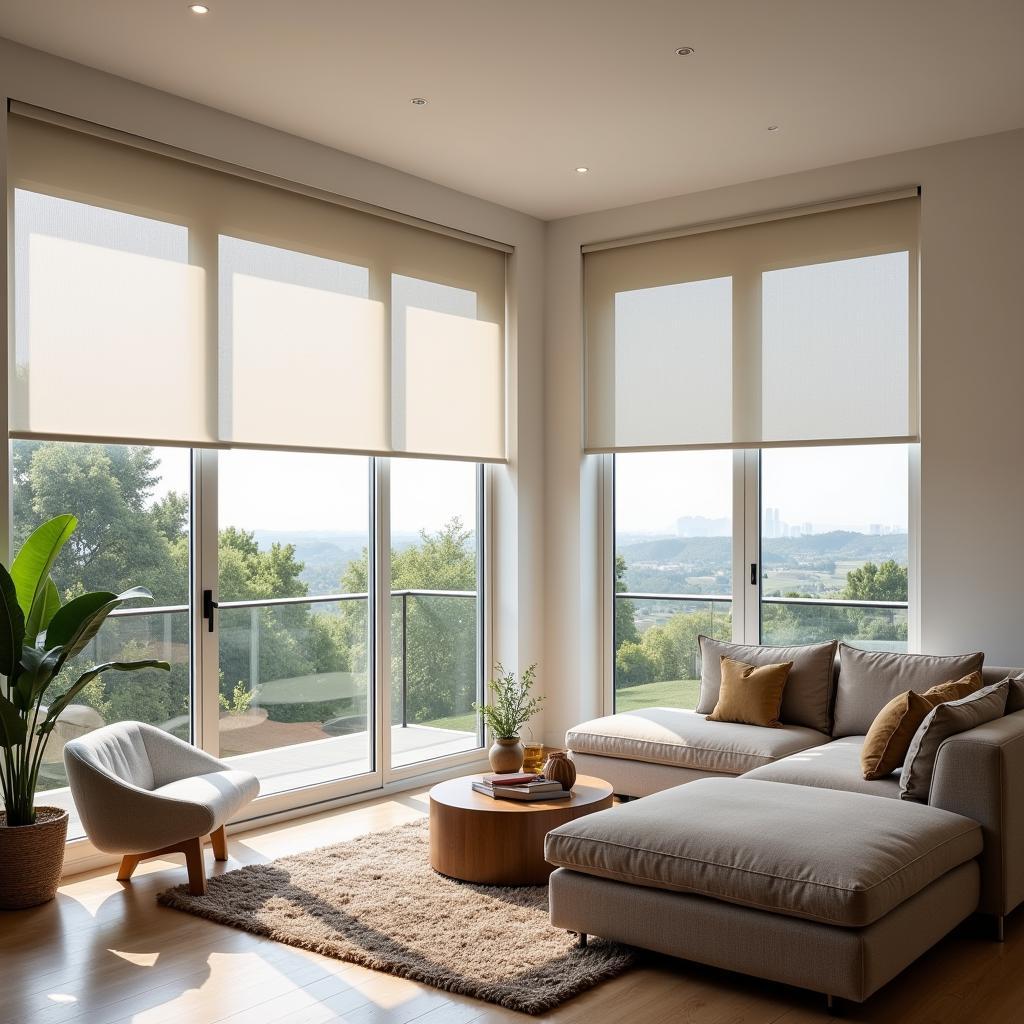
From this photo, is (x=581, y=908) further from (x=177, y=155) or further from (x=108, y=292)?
(x=177, y=155)

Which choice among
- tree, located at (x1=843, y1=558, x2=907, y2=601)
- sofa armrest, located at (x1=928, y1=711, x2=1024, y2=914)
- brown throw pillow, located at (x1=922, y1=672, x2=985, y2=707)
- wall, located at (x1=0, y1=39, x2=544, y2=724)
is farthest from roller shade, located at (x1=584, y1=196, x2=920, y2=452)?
sofa armrest, located at (x1=928, y1=711, x2=1024, y2=914)

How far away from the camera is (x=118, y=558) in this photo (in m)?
4.48

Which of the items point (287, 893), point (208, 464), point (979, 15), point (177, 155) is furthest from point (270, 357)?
point (979, 15)

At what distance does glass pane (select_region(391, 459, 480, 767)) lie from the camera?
578 centimetres

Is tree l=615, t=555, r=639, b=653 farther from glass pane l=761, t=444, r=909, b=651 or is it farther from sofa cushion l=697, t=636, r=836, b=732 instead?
sofa cushion l=697, t=636, r=836, b=732

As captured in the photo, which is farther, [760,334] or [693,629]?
[693,629]

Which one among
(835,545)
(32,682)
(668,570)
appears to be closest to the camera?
(32,682)

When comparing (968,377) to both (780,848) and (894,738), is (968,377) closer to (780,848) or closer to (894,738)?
(894,738)

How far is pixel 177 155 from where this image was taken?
15.1 ft

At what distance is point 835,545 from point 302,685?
2745 mm

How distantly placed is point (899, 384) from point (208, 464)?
3272mm

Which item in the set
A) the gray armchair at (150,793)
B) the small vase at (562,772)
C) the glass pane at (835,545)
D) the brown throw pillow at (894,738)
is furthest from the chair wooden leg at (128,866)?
the glass pane at (835,545)

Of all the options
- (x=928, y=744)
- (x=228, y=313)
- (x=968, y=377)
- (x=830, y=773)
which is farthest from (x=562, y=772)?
(x=968, y=377)

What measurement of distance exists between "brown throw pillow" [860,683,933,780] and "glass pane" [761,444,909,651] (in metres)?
1.53
